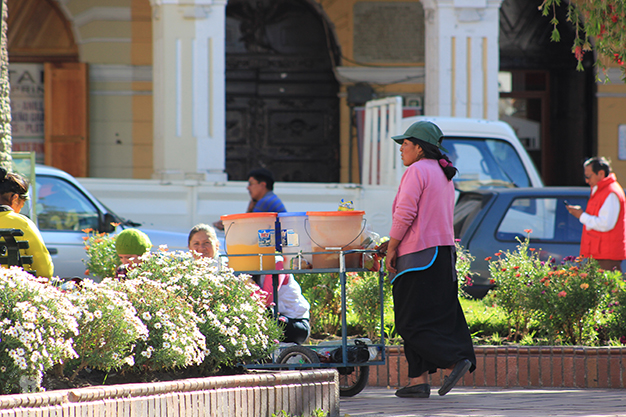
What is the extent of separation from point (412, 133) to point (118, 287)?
6.26 ft

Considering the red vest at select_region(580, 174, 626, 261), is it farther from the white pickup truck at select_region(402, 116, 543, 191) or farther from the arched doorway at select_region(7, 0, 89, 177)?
the arched doorway at select_region(7, 0, 89, 177)

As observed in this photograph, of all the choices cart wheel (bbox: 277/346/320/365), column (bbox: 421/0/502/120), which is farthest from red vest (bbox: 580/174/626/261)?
column (bbox: 421/0/502/120)

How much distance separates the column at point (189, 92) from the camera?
11305 millimetres

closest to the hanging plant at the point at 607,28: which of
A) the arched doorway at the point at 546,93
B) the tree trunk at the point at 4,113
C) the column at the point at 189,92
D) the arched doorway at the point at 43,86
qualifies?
the tree trunk at the point at 4,113

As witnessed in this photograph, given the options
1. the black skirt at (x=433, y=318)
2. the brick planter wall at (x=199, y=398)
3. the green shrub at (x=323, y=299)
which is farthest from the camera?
the green shrub at (x=323, y=299)

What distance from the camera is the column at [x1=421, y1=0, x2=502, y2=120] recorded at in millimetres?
11742

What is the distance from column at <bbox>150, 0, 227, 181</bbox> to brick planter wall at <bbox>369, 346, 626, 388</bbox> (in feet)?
19.9

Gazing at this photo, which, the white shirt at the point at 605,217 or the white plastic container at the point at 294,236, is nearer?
the white plastic container at the point at 294,236

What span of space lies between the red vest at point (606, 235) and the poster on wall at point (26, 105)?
9.96 meters

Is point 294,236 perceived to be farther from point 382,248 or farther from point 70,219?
point 70,219

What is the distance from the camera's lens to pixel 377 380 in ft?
19.0

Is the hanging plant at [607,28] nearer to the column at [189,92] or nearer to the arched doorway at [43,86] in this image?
the column at [189,92]

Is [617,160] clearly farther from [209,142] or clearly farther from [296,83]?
[209,142]

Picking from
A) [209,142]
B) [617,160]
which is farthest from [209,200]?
[617,160]
